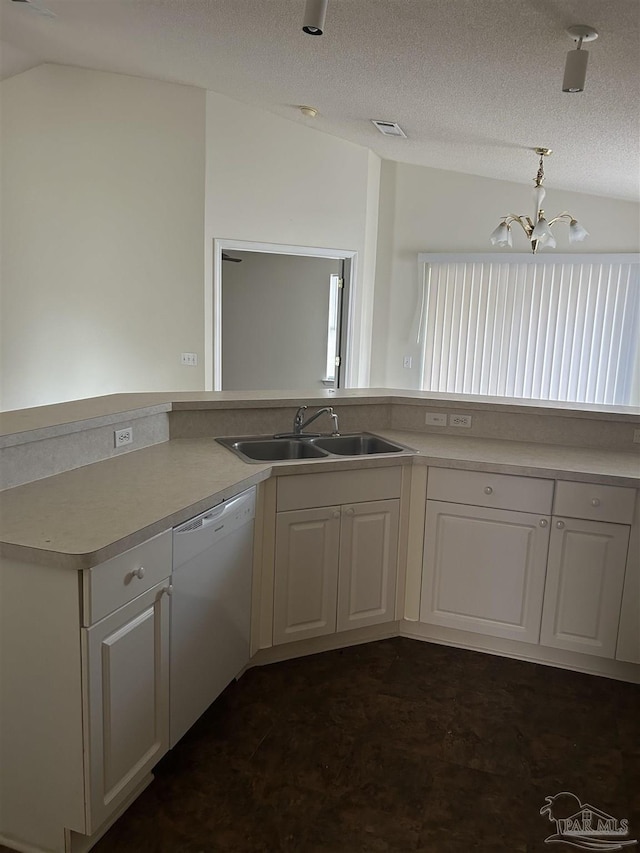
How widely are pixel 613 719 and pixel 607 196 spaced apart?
4766 millimetres

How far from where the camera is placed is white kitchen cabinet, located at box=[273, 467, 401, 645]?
2459 millimetres

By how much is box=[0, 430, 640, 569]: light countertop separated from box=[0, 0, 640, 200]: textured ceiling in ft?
5.53

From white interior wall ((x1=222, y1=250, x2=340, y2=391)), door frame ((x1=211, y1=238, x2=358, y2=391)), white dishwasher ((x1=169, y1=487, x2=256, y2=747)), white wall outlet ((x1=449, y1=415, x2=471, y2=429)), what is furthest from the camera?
white interior wall ((x1=222, y1=250, x2=340, y2=391))

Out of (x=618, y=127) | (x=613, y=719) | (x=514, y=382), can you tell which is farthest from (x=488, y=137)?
(x=613, y=719)

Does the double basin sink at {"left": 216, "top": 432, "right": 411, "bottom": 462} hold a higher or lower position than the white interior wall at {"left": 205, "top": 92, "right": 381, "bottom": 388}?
lower

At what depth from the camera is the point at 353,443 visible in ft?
10.00

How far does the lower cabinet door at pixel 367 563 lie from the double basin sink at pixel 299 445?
0.99 feet

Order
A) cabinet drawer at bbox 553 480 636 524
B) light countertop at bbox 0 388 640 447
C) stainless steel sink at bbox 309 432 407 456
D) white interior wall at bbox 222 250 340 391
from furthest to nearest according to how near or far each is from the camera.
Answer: white interior wall at bbox 222 250 340 391, stainless steel sink at bbox 309 432 407 456, cabinet drawer at bbox 553 480 636 524, light countertop at bbox 0 388 640 447

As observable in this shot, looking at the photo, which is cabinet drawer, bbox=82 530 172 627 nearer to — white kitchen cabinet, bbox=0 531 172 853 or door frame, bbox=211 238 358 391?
white kitchen cabinet, bbox=0 531 172 853

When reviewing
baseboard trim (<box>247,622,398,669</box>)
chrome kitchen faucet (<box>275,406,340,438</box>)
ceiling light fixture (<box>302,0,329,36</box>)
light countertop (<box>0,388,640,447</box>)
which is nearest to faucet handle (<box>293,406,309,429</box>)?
chrome kitchen faucet (<box>275,406,340,438</box>)

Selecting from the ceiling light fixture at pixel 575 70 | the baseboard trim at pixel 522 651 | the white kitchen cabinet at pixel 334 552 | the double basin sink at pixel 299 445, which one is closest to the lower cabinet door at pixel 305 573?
the white kitchen cabinet at pixel 334 552

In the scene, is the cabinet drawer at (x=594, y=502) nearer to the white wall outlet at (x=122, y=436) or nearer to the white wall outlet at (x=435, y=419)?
the white wall outlet at (x=435, y=419)

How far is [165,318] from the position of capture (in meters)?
5.03

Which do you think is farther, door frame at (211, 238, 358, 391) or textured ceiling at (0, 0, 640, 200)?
door frame at (211, 238, 358, 391)
